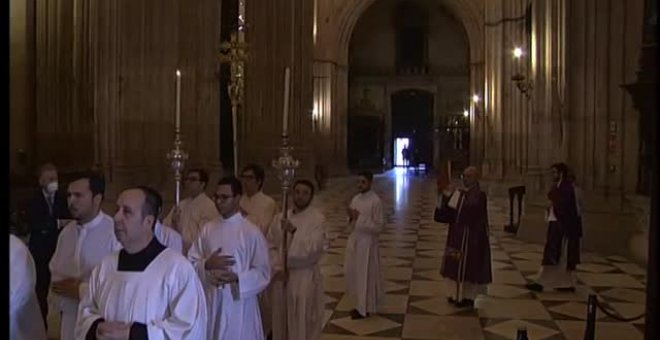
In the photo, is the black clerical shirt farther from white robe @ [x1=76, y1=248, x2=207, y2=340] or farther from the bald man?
the bald man

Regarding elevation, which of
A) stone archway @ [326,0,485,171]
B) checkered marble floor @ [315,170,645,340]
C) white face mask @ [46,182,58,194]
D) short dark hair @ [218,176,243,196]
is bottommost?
checkered marble floor @ [315,170,645,340]

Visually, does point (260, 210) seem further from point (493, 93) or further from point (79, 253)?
point (493, 93)

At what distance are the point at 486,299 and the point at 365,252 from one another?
5.58 ft

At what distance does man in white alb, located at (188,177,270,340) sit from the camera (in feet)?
16.1

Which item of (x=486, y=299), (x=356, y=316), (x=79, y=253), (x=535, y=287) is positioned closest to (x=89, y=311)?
(x=79, y=253)

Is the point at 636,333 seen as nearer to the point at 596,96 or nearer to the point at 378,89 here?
the point at 596,96

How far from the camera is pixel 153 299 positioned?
10.7 ft

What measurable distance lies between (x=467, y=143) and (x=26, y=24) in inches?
1223

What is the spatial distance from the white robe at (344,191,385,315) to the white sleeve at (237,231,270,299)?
2.95 m

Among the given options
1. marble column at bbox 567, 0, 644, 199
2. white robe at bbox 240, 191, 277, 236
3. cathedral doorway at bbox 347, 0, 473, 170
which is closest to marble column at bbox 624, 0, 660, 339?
white robe at bbox 240, 191, 277, 236

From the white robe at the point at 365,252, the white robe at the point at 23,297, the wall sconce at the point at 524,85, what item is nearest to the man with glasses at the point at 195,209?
the white robe at the point at 365,252

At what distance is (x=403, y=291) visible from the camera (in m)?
9.16

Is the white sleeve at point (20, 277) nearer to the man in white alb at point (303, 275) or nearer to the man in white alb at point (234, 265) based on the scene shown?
the man in white alb at point (234, 265)
